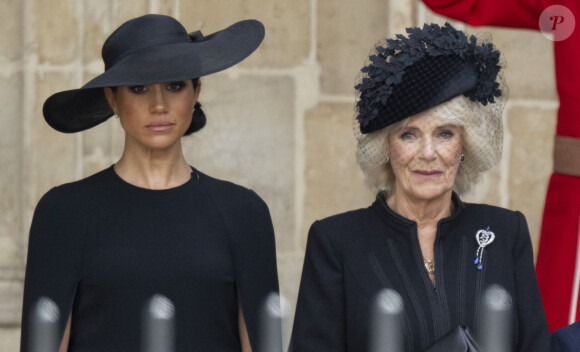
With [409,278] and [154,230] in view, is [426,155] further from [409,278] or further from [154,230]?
[154,230]

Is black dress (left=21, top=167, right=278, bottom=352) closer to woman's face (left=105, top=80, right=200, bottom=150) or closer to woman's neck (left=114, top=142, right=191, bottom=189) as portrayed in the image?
woman's neck (left=114, top=142, right=191, bottom=189)

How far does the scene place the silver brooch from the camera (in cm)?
331

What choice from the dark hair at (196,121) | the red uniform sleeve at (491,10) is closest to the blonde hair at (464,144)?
the dark hair at (196,121)

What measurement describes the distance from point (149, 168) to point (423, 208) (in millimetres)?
806

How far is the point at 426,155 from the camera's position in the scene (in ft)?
10.7

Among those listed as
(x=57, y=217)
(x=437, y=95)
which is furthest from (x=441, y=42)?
(x=57, y=217)

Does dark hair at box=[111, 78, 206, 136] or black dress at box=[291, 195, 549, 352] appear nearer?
black dress at box=[291, 195, 549, 352]

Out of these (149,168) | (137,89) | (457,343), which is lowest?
(457,343)

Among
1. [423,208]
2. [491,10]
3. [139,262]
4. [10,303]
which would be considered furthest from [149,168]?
[10,303]

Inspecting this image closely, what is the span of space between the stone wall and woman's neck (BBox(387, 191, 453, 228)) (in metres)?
1.97

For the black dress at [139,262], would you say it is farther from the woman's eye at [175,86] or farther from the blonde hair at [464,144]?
the blonde hair at [464,144]

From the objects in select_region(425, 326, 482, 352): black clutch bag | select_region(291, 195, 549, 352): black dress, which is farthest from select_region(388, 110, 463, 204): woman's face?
select_region(425, 326, 482, 352): black clutch bag

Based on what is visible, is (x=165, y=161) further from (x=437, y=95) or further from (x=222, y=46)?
(x=437, y=95)

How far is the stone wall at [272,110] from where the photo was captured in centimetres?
518
